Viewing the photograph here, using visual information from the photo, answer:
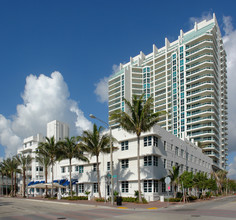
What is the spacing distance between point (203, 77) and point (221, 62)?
24080 mm

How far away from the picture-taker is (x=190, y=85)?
108 meters

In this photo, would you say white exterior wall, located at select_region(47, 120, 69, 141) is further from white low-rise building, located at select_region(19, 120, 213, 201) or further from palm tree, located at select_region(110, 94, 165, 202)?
palm tree, located at select_region(110, 94, 165, 202)

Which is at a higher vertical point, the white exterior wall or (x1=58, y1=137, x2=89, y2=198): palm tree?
the white exterior wall

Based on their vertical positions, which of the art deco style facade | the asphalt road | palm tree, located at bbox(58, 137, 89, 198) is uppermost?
the art deco style facade

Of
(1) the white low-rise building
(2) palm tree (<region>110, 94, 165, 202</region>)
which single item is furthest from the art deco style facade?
(2) palm tree (<region>110, 94, 165, 202</region>)

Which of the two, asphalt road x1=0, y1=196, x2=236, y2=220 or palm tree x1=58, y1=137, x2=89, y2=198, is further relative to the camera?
palm tree x1=58, y1=137, x2=89, y2=198

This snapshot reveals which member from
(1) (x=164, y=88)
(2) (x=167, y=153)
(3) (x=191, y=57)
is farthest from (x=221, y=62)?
(2) (x=167, y=153)

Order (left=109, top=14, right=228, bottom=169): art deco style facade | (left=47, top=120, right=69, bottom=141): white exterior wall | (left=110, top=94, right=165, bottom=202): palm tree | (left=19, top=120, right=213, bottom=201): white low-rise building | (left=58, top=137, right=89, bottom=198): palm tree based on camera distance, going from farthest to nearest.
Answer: (left=109, top=14, right=228, bottom=169): art deco style facade → (left=47, top=120, right=69, bottom=141): white exterior wall → (left=58, top=137, right=89, bottom=198): palm tree → (left=19, top=120, right=213, bottom=201): white low-rise building → (left=110, top=94, right=165, bottom=202): palm tree

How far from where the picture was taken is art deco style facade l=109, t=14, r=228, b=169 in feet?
329

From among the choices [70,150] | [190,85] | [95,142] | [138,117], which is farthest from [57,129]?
[138,117]

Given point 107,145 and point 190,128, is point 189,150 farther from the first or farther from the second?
point 190,128

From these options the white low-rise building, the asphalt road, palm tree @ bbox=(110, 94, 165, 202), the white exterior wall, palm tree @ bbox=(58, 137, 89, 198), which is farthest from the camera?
the white exterior wall

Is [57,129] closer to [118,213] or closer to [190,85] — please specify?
[190,85]

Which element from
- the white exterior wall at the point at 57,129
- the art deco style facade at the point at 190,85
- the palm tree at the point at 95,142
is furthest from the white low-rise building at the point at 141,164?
the art deco style facade at the point at 190,85
